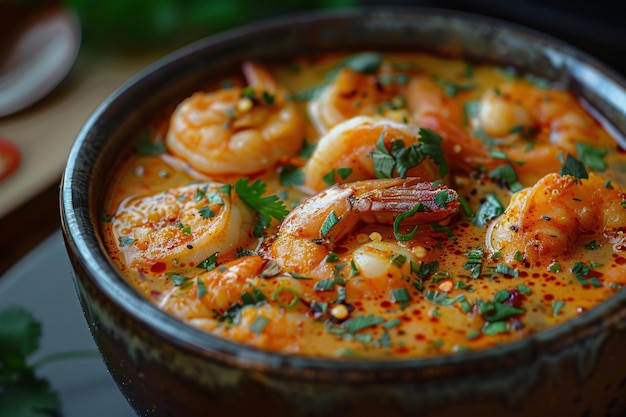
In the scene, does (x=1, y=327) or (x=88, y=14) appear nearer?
(x=1, y=327)

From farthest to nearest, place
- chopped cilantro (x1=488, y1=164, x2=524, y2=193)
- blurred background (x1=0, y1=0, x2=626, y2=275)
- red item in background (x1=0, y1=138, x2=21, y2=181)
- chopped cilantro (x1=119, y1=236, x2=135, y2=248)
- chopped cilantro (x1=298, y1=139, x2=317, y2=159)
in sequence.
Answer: blurred background (x1=0, y1=0, x2=626, y2=275) < red item in background (x1=0, y1=138, x2=21, y2=181) < chopped cilantro (x1=298, y1=139, x2=317, y2=159) < chopped cilantro (x1=488, y1=164, x2=524, y2=193) < chopped cilantro (x1=119, y1=236, x2=135, y2=248)

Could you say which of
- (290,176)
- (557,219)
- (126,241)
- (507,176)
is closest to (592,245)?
(557,219)

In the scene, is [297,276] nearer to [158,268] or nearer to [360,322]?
[360,322]

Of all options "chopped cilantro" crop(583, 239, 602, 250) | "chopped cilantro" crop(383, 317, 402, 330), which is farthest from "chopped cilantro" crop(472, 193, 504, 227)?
"chopped cilantro" crop(383, 317, 402, 330)

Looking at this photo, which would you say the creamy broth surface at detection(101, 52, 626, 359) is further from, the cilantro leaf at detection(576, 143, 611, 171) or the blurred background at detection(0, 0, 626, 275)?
the blurred background at detection(0, 0, 626, 275)

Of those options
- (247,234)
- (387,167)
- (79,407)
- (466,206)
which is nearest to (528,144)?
(466,206)

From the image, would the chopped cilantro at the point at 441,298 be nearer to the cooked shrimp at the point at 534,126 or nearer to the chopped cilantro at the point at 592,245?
the chopped cilantro at the point at 592,245

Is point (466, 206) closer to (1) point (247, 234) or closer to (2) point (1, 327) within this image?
(1) point (247, 234)
